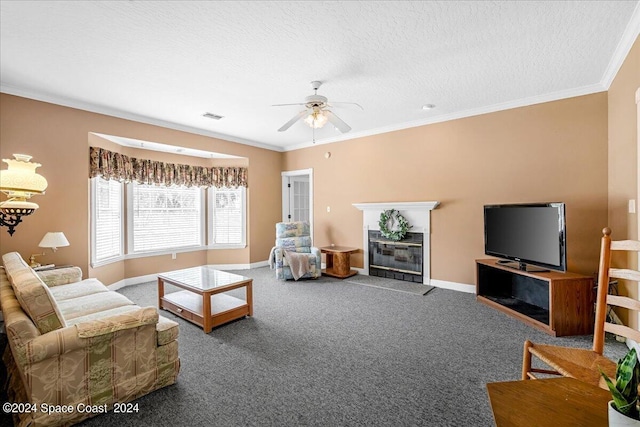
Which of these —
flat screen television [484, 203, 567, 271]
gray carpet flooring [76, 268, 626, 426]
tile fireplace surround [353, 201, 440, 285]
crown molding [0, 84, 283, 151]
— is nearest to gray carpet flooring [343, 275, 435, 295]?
tile fireplace surround [353, 201, 440, 285]

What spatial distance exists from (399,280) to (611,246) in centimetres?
361

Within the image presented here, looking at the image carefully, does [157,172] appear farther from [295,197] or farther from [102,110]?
[295,197]

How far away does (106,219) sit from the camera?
466 centimetres

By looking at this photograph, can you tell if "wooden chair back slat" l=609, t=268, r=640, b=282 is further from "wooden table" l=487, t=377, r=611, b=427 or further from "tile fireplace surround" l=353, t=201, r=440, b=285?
"tile fireplace surround" l=353, t=201, r=440, b=285

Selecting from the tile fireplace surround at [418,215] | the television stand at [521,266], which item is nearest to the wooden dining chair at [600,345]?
the television stand at [521,266]

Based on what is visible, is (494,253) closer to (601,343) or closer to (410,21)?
(601,343)

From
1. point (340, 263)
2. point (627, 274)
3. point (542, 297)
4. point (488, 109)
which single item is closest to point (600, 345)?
point (627, 274)

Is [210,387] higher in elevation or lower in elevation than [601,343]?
lower

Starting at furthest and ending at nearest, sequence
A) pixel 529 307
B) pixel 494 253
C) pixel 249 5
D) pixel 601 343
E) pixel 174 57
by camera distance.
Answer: pixel 494 253, pixel 529 307, pixel 174 57, pixel 249 5, pixel 601 343

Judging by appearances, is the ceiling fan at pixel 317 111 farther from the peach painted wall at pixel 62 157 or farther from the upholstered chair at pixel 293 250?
the peach painted wall at pixel 62 157

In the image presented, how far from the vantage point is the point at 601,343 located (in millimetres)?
1681

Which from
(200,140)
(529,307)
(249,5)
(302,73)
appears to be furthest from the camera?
(200,140)

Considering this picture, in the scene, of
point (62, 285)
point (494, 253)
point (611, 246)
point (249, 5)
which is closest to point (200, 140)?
point (62, 285)

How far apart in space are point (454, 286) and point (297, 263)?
8.53ft
